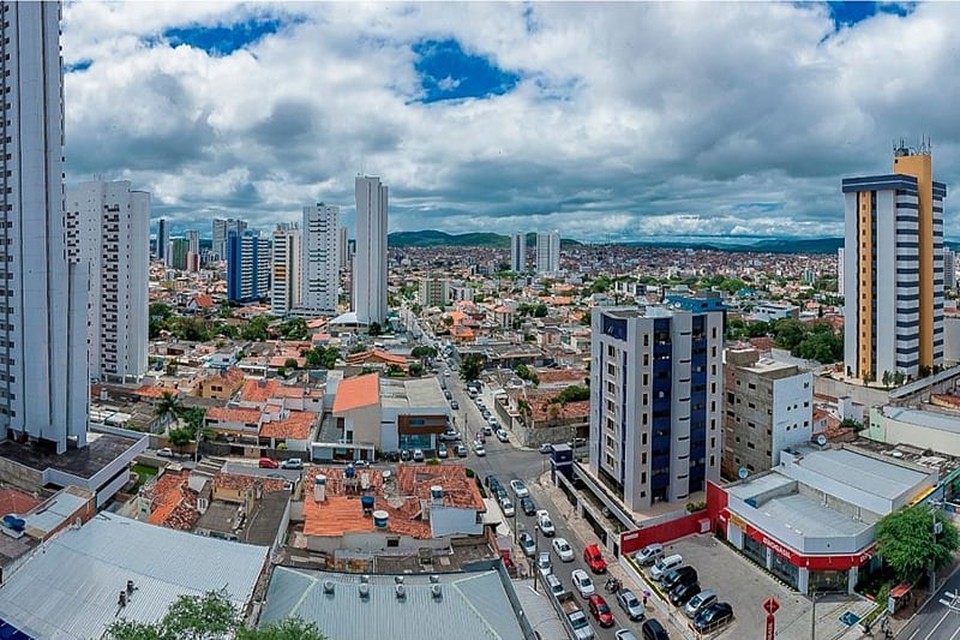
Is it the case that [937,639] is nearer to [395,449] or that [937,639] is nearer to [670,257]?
[395,449]

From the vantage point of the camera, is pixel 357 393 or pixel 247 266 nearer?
pixel 357 393

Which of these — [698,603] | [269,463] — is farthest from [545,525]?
[269,463]

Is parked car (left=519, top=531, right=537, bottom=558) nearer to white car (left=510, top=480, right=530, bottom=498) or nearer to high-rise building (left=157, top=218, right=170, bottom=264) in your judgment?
white car (left=510, top=480, right=530, bottom=498)

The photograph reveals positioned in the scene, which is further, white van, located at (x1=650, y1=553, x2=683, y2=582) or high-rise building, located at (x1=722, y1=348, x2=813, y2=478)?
high-rise building, located at (x1=722, y1=348, x2=813, y2=478)

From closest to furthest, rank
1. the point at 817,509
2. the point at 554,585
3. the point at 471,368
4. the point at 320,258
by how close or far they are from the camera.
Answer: the point at 554,585 < the point at 817,509 < the point at 471,368 < the point at 320,258

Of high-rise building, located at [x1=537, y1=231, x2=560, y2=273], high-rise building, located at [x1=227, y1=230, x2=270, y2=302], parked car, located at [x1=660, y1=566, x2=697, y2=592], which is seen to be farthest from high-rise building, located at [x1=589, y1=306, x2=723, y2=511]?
high-rise building, located at [x1=537, y1=231, x2=560, y2=273]

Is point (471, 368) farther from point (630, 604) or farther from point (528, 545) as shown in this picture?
point (630, 604)
